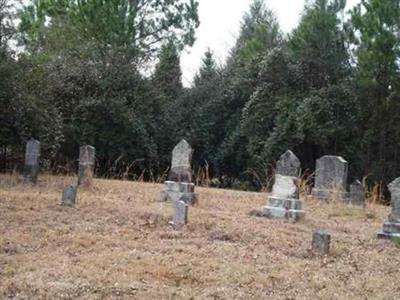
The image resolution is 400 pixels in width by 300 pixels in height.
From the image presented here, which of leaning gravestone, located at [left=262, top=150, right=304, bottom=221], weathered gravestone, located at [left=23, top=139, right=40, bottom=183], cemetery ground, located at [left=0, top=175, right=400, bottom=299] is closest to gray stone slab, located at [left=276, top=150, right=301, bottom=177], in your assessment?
leaning gravestone, located at [left=262, top=150, right=304, bottom=221]

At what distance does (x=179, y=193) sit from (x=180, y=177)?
1.62 feet

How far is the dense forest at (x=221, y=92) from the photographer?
71.5ft

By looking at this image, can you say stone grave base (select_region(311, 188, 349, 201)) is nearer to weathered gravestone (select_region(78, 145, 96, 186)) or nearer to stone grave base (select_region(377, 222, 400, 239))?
stone grave base (select_region(377, 222, 400, 239))

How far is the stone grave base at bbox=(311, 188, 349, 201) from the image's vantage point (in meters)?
15.5

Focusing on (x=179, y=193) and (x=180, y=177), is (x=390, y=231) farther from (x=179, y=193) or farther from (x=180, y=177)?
(x=180, y=177)

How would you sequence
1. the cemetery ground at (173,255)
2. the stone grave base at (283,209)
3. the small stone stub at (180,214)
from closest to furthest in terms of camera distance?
the cemetery ground at (173,255), the small stone stub at (180,214), the stone grave base at (283,209)

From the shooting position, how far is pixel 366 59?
21.5 meters

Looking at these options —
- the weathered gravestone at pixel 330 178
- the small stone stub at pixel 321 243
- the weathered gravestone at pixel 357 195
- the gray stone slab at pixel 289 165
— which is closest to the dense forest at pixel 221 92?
the weathered gravestone at pixel 330 178

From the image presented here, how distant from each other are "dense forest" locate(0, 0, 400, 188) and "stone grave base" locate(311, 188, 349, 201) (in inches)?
163

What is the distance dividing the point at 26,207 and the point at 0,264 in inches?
145

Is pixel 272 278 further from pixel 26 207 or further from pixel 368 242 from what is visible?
pixel 26 207

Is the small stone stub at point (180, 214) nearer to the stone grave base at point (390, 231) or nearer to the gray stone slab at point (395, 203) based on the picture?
the stone grave base at point (390, 231)

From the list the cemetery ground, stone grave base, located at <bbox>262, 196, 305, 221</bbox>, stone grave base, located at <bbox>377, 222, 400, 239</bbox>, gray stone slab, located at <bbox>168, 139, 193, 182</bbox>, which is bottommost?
the cemetery ground

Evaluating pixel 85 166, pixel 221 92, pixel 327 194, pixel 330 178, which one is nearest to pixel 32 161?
pixel 85 166
